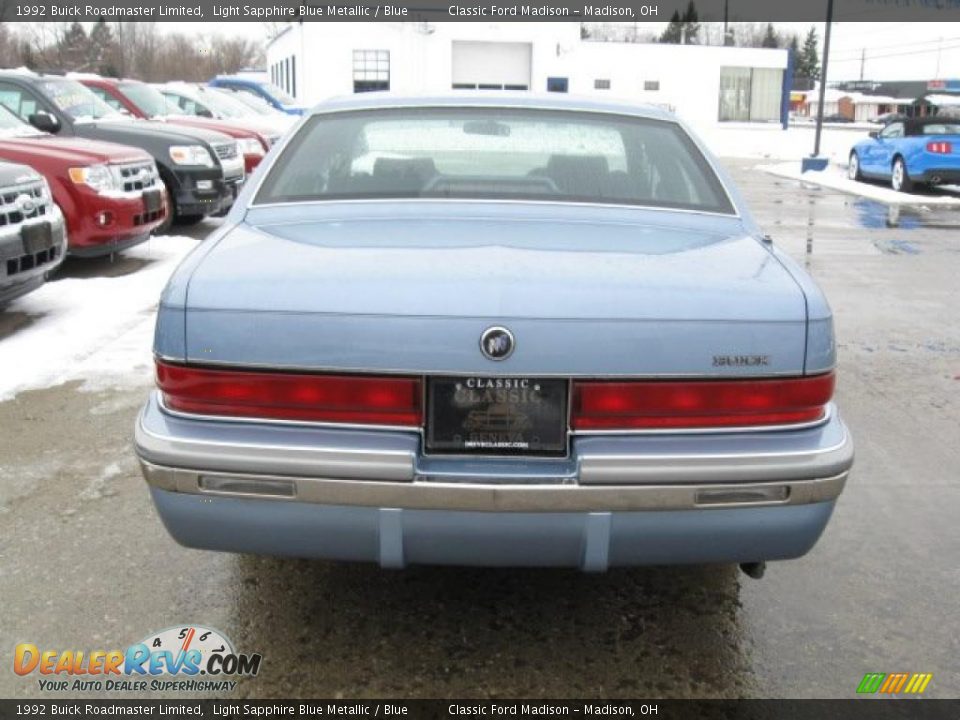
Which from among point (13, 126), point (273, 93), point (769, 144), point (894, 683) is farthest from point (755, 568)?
point (769, 144)

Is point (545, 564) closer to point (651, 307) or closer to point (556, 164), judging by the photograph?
point (651, 307)

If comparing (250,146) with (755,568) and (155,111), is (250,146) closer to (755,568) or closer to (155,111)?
(155,111)

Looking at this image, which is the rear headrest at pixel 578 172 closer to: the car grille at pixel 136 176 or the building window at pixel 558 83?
the car grille at pixel 136 176

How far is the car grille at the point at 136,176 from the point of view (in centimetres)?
830

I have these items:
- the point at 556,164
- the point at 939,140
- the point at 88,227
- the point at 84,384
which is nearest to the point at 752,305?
the point at 556,164

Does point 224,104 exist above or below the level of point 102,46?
below

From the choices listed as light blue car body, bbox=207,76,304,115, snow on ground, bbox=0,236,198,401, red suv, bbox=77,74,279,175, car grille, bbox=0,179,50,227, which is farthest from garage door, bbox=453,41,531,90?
car grille, bbox=0,179,50,227

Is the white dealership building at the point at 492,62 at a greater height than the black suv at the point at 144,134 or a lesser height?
greater

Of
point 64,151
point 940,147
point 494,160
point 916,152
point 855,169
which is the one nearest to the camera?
point 494,160

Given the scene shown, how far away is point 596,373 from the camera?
2.38m

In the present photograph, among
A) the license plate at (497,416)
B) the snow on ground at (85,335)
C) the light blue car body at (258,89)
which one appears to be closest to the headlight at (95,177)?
the snow on ground at (85,335)

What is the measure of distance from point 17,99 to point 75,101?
28.6 inches

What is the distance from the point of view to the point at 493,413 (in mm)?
2438

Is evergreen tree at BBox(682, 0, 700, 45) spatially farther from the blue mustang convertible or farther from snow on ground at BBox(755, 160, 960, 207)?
the blue mustang convertible
